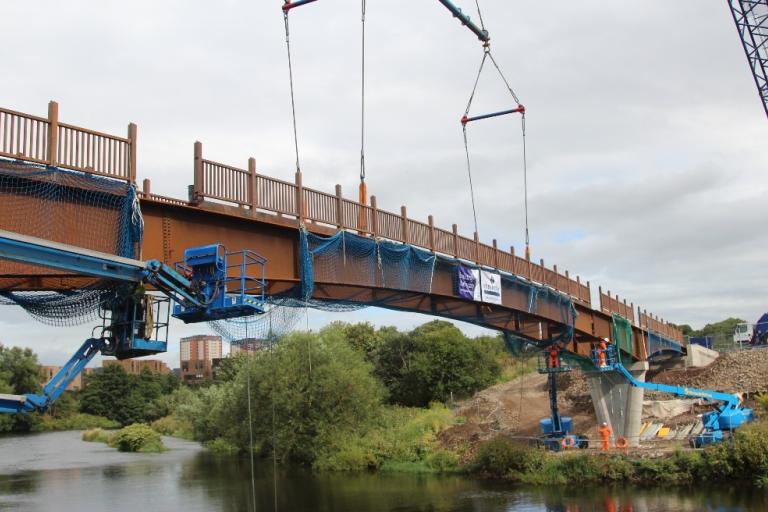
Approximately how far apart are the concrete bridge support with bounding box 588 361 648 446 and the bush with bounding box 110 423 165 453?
39149mm

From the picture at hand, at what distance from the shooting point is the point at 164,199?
681 inches

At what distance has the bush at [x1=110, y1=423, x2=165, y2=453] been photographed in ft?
206

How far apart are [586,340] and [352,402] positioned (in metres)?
14.2

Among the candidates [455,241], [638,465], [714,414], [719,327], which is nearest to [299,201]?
[455,241]

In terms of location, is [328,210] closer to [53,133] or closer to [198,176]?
[198,176]

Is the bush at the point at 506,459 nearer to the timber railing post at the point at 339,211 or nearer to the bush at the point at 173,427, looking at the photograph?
the timber railing post at the point at 339,211

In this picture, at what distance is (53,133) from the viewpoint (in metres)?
14.4

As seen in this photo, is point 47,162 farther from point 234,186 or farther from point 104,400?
point 104,400

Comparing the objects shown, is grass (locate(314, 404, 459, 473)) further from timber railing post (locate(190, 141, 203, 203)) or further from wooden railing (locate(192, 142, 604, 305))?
timber railing post (locate(190, 141, 203, 203))

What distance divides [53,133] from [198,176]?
3.84 meters

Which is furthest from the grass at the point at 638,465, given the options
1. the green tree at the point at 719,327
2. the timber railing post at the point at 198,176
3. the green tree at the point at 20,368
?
the green tree at the point at 719,327

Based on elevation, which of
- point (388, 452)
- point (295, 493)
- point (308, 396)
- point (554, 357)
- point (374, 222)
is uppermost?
point (374, 222)

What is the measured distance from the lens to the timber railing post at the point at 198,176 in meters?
17.6

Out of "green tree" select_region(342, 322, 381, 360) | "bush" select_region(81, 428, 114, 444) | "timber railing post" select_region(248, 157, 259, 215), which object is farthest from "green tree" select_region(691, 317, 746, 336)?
"timber railing post" select_region(248, 157, 259, 215)
